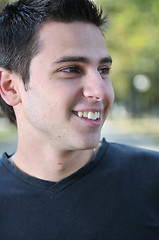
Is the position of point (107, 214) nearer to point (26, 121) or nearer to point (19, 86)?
point (26, 121)

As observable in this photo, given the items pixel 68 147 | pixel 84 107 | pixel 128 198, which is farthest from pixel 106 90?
pixel 128 198

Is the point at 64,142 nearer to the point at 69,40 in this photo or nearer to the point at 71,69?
the point at 71,69

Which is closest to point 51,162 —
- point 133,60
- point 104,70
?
point 104,70

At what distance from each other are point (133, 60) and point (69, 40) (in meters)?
17.3

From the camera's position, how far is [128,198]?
2172mm

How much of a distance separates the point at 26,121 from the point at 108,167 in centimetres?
63

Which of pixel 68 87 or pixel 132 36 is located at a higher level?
pixel 132 36

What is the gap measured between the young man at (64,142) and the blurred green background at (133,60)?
679 millimetres

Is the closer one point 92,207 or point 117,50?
point 92,207

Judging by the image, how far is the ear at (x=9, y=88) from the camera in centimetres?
225

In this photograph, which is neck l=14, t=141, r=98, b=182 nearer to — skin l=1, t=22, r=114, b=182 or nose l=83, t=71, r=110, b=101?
skin l=1, t=22, r=114, b=182

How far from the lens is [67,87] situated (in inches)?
78.6

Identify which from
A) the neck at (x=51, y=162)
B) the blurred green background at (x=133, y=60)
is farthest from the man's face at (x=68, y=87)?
the blurred green background at (x=133, y=60)

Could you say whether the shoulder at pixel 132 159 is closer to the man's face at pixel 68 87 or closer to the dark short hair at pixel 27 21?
the man's face at pixel 68 87
